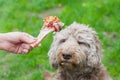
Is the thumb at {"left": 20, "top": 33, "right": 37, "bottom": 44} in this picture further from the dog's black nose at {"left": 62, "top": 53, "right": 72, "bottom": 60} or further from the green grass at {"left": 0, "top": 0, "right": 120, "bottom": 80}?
the green grass at {"left": 0, "top": 0, "right": 120, "bottom": 80}

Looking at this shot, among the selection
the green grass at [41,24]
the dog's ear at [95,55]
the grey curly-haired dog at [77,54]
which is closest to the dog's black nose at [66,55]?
the grey curly-haired dog at [77,54]

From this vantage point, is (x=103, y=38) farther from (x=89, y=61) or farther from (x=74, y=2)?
(x=89, y=61)

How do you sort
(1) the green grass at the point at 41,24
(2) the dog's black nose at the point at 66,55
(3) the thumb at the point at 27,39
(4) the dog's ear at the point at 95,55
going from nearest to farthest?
(2) the dog's black nose at the point at 66,55
(4) the dog's ear at the point at 95,55
(3) the thumb at the point at 27,39
(1) the green grass at the point at 41,24

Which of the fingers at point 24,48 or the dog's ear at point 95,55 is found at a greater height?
the fingers at point 24,48

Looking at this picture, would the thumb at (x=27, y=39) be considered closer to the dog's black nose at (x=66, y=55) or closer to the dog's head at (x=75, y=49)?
the dog's head at (x=75, y=49)

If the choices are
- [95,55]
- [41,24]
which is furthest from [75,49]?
[41,24]

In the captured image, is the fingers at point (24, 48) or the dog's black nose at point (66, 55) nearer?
the dog's black nose at point (66, 55)

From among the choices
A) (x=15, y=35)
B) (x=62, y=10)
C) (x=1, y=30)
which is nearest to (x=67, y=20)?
(x=62, y=10)
